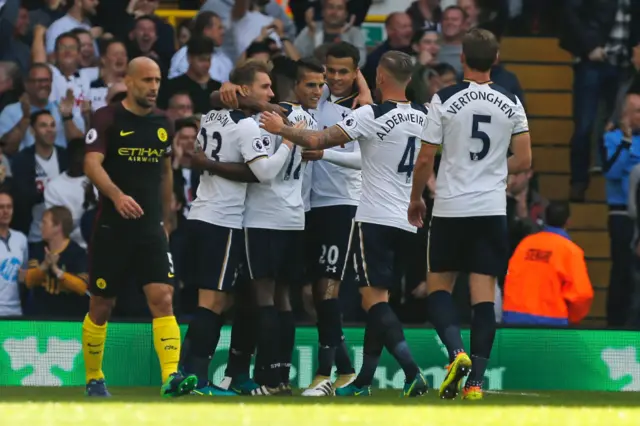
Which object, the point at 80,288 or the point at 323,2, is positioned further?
the point at 323,2

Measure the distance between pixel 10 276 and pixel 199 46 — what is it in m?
2.93

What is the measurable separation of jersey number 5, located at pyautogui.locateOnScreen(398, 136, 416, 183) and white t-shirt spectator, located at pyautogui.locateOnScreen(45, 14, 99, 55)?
5959 mm

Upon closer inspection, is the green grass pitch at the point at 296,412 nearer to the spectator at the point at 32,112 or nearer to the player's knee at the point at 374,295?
the player's knee at the point at 374,295

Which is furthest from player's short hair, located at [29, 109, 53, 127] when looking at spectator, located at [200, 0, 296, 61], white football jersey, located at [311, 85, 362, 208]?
white football jersey, located at [311, 85, 362, 208]

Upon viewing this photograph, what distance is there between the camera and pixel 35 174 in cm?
1369

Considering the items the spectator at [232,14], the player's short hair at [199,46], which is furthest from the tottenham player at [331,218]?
the spectator at [232,14]

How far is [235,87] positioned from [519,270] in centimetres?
326

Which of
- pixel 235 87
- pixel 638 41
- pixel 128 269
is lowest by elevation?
pixel 128 269

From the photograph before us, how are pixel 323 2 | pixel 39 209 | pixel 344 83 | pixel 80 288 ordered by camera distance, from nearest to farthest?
A: pixel 344 83
pixel 80 288
pixel 39 209
pixel 323 2

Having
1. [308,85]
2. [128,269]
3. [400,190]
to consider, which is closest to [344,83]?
[308,85]

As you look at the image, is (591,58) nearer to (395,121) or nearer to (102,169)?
(395,121)

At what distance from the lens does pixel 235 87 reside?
10.1m

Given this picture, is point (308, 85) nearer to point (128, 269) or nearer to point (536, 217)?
point (128, 269)

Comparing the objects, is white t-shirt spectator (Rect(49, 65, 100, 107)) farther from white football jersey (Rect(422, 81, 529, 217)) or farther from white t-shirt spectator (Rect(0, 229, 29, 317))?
white football jersey (Rect(422, 81, 529, 217))
